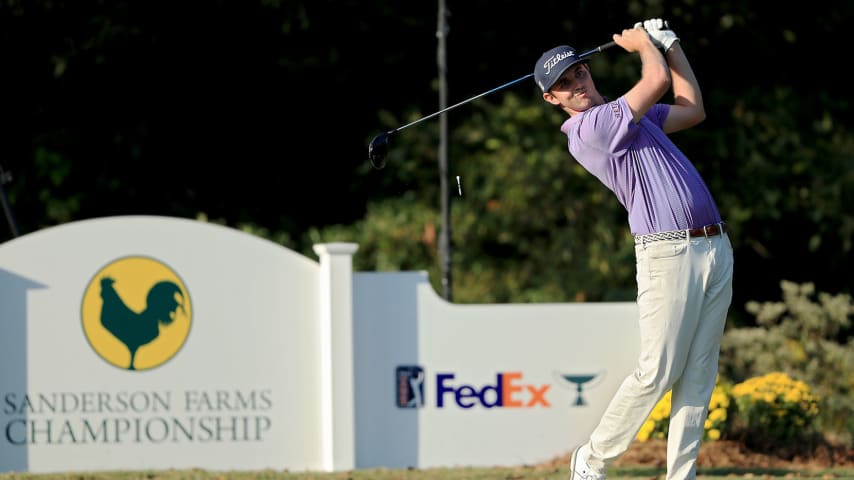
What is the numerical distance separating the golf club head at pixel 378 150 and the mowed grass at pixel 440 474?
1.93m

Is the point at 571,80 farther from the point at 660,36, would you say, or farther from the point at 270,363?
the point at 270,363

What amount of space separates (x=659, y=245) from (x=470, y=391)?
3527mm

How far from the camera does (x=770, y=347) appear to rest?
40.7 ft

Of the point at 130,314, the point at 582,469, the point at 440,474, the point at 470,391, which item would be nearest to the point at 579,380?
the point at 470,391

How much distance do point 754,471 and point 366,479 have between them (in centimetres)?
223

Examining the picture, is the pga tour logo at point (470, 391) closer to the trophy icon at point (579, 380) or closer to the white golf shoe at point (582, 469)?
the trophy icon at point (579, 380)

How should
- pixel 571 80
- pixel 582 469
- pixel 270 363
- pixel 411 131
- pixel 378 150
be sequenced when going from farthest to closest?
pixel 411 131 → pixel 270 363 → pixel 378 150 → pixel 582 469 → pixel 571 80

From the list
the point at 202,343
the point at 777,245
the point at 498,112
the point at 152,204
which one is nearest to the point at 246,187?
the point at 152,204

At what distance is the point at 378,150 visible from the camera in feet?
24.4

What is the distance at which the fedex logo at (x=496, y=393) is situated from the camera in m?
9.30

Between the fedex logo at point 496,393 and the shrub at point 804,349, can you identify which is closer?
the fedex logo at point 496,393

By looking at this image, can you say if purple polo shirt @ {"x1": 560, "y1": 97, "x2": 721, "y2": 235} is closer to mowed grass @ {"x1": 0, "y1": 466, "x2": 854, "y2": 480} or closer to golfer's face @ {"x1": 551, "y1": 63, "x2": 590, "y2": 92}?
golfer's face @ {"x1": 551, "y1": 63, "x2": 590, "y2": 92}

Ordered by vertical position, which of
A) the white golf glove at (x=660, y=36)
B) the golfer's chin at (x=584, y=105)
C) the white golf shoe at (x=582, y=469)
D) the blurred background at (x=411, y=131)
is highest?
the blurred background at (x=411, y=131)

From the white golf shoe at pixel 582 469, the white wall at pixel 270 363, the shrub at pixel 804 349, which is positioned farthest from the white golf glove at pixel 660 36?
the shrub at pixel 804 349
